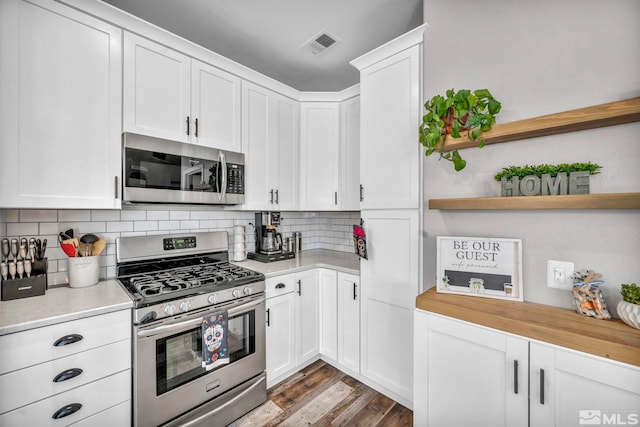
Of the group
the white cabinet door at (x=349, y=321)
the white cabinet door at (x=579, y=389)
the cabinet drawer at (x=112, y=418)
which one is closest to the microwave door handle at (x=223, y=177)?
the white cabinet door at (x=349, y=321)

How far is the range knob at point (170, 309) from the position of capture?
1.54 m

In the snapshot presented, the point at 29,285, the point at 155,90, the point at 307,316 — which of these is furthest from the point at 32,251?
the point at 307,316

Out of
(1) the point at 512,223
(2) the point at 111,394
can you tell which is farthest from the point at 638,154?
(2) the point at 111,394

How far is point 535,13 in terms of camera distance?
4.46 ft

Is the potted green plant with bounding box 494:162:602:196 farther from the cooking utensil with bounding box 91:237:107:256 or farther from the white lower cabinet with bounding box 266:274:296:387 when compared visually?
the cooking utensil with bounding box 91:237:107:256

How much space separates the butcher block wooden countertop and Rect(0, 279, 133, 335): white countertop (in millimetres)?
1670

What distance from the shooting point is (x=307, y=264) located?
2484 millimetres

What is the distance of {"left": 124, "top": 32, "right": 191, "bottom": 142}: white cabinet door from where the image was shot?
5.61ft

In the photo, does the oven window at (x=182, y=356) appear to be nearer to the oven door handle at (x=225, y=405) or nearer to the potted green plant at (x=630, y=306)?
the oven door handle at (x=225, y=405)

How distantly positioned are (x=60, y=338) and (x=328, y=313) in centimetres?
183

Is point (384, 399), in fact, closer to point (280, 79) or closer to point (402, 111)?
point (402, 111)

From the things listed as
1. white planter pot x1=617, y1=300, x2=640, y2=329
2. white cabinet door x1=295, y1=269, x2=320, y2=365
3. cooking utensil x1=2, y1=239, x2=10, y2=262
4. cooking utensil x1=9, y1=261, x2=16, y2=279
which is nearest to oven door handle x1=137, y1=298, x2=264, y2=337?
white cabinet door x1=295, y1=269, x2=320, y2=365

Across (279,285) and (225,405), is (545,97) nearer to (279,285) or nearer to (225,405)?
(279,285)

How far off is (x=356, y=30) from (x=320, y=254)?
2.14 metres
